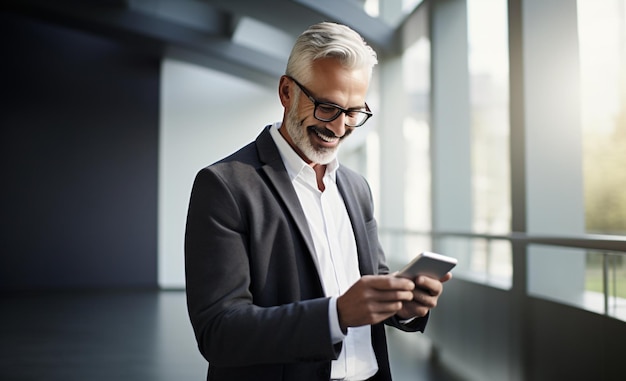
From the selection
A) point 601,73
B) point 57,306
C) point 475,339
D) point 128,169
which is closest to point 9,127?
point 128,169

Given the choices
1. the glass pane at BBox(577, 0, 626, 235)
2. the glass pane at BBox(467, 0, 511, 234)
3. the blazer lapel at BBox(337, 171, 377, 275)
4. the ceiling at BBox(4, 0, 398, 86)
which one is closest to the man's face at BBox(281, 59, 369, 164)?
the blazer lapel at BBox(337, 171, 377, 275)

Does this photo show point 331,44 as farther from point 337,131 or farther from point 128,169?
point 128,169

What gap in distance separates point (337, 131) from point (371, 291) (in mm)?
456

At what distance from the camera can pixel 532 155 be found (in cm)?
496

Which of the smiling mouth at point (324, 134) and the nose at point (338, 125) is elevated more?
the nose at point (338, 125)

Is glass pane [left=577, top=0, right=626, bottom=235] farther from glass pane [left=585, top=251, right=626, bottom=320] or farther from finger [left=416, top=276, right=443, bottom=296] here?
finger [left=416, top=276, right=443, bottom=296]

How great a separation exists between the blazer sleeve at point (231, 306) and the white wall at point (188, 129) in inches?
437

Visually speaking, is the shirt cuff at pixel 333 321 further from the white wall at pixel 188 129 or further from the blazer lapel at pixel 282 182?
the white wall at pixel 188 129

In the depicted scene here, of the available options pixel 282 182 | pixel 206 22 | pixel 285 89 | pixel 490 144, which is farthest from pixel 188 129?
pixel 490 144

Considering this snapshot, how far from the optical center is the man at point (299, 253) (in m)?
1.44

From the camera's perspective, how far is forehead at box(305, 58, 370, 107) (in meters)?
1.63

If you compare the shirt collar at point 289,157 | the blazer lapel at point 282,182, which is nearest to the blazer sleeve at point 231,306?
the blazer lapel at point 282,182

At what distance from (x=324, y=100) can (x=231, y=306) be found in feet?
1.72

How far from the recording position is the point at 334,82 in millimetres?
1639
